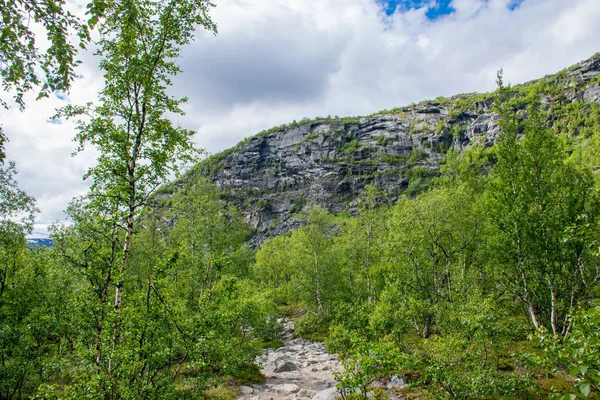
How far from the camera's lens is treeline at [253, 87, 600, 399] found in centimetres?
1238

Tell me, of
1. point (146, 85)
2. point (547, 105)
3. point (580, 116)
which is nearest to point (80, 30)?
point (146, 85)

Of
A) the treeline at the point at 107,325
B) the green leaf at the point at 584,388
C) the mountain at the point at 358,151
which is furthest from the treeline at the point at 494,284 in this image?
the mountain at the point at 358,151

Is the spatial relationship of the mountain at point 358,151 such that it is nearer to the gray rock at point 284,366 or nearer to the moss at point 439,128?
the moss at point 439,128

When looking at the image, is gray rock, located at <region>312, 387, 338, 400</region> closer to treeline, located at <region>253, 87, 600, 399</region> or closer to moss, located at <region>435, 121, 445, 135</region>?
treeline, located at <region>253, 87, 600, 399</region>

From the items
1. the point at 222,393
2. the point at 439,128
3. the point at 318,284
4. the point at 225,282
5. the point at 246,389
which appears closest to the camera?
the point at 225,282

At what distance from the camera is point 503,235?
1919cm

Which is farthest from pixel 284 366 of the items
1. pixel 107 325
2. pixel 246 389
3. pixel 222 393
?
pixel 107 325

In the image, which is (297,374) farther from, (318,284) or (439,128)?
(439,128)

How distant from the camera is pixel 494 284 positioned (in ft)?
81.4

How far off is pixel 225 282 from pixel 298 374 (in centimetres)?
1483

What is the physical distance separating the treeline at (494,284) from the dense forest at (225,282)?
0.11 m

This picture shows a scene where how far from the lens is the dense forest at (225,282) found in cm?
938

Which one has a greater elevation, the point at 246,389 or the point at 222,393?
the point at 222,393

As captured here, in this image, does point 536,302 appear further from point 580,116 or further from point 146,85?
point 580,116
